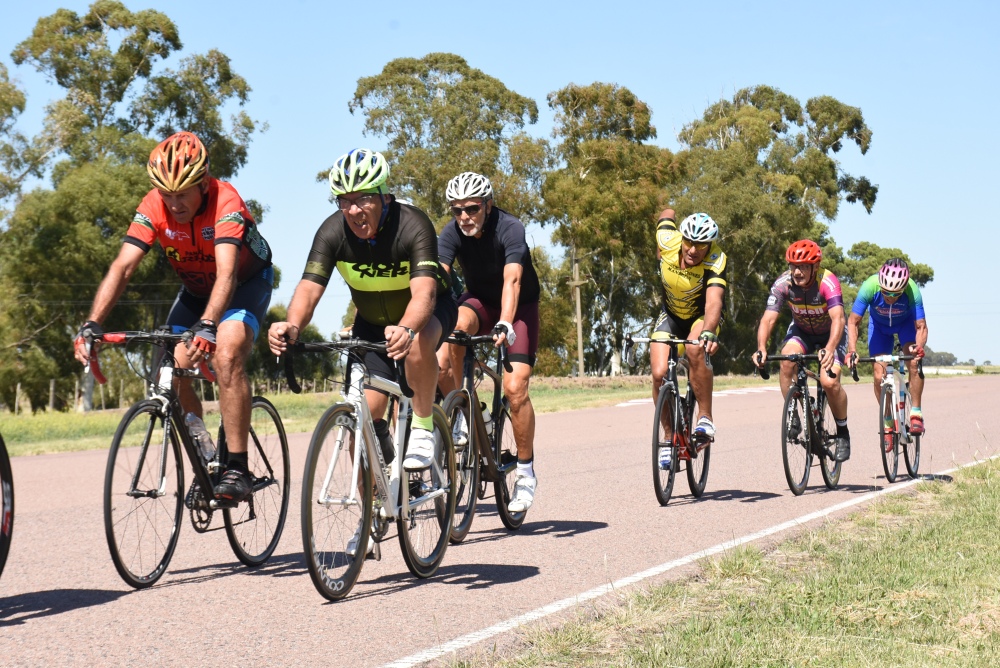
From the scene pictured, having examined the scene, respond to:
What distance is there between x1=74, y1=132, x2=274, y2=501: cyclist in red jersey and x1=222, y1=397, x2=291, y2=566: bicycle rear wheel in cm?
39

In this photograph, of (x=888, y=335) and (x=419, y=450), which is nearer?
(x=419, y=450)

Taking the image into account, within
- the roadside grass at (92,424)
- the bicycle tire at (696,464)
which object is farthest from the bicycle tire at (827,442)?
the roadside grass at (92,424)

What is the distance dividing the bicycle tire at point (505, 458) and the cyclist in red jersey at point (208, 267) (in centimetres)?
202

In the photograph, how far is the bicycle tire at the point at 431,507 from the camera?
6223 millimetres

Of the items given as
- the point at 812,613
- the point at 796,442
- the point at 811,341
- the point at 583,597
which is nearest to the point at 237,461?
the point at 583,597

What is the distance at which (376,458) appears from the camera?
588 centimetres

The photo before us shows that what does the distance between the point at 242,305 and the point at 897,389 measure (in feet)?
24.3

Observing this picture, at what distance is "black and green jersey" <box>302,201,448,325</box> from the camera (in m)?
6.11

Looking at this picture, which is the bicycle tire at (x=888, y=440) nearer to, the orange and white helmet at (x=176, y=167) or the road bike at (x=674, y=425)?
the road bike at (x=674, y=425)

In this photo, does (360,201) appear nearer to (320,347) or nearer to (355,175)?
(355,175)

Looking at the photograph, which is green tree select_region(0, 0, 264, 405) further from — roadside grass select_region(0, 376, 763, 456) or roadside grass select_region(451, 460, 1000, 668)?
roadside grass select_region(451, 460, 1000, 668)

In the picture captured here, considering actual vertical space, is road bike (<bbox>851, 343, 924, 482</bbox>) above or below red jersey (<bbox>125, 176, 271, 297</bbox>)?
below

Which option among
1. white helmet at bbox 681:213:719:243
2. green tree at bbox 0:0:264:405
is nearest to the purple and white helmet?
white helmet at bbox 681:213:719:243

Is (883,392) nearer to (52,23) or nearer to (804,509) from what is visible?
(804,509)
